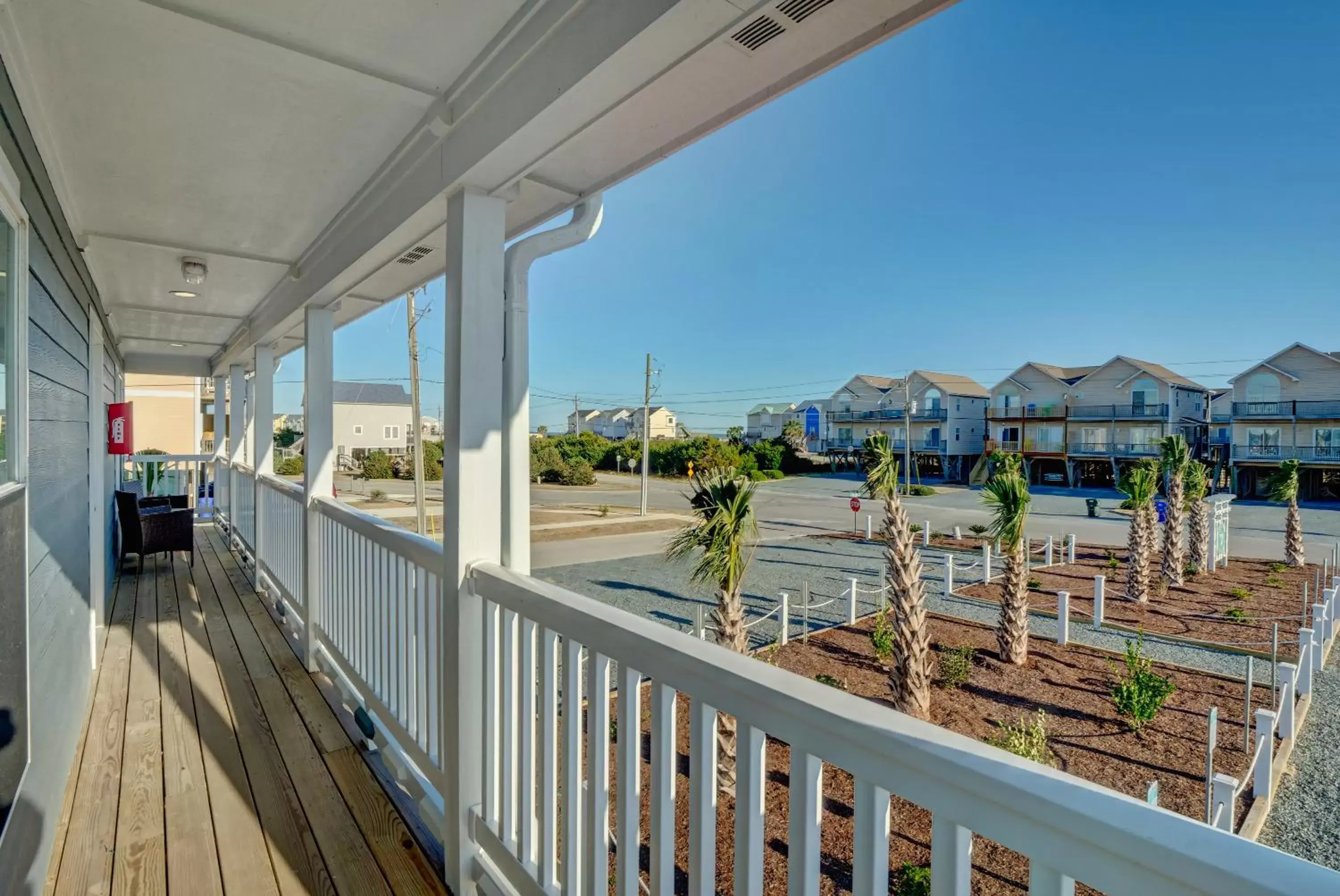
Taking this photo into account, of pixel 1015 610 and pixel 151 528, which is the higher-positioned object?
pixel 151 528

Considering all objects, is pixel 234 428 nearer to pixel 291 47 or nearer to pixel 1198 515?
pixel 291 47

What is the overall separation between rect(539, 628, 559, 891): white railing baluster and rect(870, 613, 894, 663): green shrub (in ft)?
15.8

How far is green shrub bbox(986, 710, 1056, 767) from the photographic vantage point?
3.39 m

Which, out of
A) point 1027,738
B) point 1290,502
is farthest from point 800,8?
point 1290,502

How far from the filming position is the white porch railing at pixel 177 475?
24.6 feet

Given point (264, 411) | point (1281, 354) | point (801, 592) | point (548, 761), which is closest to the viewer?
point (548, 761)

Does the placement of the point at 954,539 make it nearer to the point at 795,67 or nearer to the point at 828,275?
the point at 828,275

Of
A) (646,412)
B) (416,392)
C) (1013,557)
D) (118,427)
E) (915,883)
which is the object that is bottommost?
(915,883)

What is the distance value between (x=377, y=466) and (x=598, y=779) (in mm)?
25222

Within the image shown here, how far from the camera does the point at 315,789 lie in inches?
77.7

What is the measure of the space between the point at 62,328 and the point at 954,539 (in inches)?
573

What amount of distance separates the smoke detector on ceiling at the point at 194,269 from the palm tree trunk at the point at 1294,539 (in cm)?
796

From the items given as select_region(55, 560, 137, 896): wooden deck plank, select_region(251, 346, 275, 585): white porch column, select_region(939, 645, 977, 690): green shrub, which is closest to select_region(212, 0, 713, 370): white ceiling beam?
select_region(55, 560, 137, 896): wooden deck plank

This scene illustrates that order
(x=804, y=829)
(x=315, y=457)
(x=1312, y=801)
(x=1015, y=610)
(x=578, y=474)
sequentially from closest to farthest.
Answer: (x=804, y=829), (x=315, y=457), (x=1312, y=801), (x=1015, y=610), (x=578, y=474)
